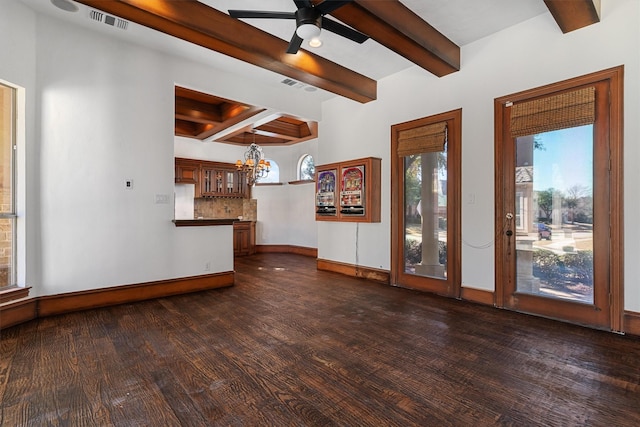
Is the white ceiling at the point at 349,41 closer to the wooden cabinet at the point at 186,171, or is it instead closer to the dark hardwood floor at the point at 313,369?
the dark hardwood floor at the point at 313,369

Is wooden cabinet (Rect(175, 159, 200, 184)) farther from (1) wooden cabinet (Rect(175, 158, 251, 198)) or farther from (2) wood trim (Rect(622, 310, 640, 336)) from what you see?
(2) wood trim (Rect(622, 310, 640, 336))

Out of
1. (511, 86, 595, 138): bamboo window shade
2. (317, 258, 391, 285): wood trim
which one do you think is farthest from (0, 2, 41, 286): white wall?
(511, 86, 595, 138): bamboo window shade

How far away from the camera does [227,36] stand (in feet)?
11.1

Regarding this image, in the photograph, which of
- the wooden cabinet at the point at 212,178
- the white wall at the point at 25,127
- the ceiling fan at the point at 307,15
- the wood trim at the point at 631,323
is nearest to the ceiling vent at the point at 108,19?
the white wall at the point at 25,127

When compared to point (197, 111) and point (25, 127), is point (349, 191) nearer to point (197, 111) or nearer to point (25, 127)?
point (197, 111)

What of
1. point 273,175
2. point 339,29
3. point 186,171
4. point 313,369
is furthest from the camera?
point 273,175

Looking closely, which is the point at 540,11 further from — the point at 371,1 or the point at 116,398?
the point at 116,398

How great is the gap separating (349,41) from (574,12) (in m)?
2.27

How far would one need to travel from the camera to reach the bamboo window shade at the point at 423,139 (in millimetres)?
4270

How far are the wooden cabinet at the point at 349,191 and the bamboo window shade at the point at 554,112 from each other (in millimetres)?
2065

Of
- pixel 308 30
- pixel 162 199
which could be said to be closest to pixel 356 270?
pixel 162 199

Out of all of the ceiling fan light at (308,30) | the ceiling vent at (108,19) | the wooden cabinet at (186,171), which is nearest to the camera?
the ceiling fan light at (308,30)

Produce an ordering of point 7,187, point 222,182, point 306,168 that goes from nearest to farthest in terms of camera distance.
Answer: point 7,187, point 222,182, point 306,168

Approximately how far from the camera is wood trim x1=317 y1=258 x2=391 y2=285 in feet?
16.5
